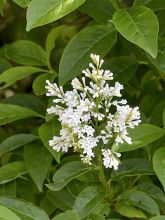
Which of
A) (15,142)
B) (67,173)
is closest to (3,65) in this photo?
(15,142)

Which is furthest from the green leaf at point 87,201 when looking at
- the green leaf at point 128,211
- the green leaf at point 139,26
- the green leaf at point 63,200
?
the green leaf at point 139,26

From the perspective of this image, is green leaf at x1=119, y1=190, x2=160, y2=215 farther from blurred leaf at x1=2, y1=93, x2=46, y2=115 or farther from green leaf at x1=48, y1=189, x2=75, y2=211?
blurred leaf at x1=2, y1=93, x2=46, y2=115

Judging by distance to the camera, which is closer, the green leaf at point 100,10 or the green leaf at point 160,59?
the green leaf at point 160,59

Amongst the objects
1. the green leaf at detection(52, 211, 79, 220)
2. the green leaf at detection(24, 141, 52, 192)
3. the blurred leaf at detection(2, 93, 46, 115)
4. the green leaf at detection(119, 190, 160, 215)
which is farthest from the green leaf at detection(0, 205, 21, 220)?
the blurred leaf at detection(2, 93, 46, 115)

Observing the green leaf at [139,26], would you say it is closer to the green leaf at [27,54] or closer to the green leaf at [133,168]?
Answer: the green leaf at [133,168]

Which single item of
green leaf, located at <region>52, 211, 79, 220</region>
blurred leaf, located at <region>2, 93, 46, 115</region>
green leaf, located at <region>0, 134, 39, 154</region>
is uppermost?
green leaf, located at <region>52, 211, 79, 220</region>

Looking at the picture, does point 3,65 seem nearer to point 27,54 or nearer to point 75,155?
point 27,54

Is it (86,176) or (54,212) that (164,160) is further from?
(54,212)
